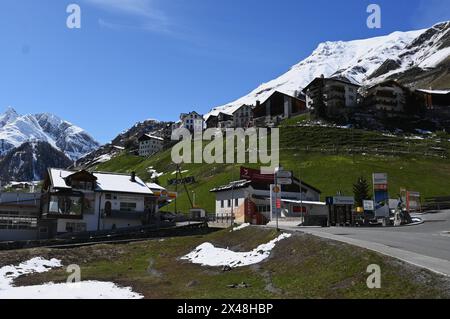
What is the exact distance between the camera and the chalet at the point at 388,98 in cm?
17138

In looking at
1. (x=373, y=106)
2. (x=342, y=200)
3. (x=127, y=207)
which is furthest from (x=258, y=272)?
(x=373, y=106)

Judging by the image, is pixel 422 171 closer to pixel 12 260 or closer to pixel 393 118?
pixel 393 118

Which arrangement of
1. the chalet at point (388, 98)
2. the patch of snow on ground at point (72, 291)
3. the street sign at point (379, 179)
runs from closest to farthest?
the patch of snow on ground at point (72, 291), the street sign at point (379, 179), the chalet at point (388, 98)

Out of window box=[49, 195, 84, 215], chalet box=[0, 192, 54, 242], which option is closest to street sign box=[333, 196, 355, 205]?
window box=[49, 195, 84, 215]

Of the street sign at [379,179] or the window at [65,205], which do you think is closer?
the street sign at [379,179]

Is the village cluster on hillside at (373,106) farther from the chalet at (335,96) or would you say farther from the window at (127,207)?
the window at (127,207)

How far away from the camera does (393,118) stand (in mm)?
165625

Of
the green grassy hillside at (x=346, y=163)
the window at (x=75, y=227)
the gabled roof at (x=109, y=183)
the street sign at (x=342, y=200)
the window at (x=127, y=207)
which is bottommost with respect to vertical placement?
the window at (x=75, y=227)

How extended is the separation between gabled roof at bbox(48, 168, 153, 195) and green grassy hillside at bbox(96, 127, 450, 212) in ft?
79.4

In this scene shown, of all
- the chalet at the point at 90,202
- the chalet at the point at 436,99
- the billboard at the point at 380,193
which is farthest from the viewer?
the chalet at the point at 436,99

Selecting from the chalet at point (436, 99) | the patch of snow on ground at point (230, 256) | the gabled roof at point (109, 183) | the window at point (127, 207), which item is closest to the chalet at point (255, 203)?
the window at point (127, 207)

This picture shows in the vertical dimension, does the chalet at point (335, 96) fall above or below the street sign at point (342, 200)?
above

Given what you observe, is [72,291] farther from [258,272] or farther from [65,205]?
[65,205]

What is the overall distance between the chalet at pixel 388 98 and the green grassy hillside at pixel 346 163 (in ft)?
82.6
